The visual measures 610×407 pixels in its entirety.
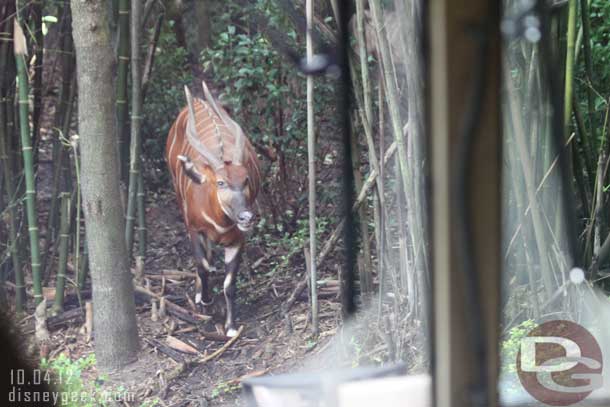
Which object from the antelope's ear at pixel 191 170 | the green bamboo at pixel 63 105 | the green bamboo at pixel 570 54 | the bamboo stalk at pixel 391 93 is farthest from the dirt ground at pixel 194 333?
the green bamboo at pixel 570 54

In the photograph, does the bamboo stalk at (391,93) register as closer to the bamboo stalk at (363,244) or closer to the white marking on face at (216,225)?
the bamboo stalk at (363,244)

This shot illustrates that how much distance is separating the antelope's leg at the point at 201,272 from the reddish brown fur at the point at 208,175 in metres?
0.04

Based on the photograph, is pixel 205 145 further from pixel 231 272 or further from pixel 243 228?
pixel 231 272

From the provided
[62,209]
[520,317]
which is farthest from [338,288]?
[62,209]

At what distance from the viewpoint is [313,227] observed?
7.39ft

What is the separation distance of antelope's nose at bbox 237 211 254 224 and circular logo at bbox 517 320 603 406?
980 mm

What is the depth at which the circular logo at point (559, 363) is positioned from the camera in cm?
137

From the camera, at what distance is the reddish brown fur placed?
2307mm

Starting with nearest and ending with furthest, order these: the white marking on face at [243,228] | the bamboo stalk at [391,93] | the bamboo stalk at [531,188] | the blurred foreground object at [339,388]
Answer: the blurred foreground object at [339,388]
the bamboo stalk at [531,188]
the bamboo stalk at [391,93]
the white marking on face at [243,228]

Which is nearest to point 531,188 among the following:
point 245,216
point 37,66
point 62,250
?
point 245,216

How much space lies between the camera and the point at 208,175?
2.31m

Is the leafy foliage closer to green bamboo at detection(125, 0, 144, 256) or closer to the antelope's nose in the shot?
green bamboo at detection(125, 0, 144, 256)

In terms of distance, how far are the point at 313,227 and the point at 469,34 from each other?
1.84 meters

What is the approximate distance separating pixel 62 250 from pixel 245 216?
2.00ft
